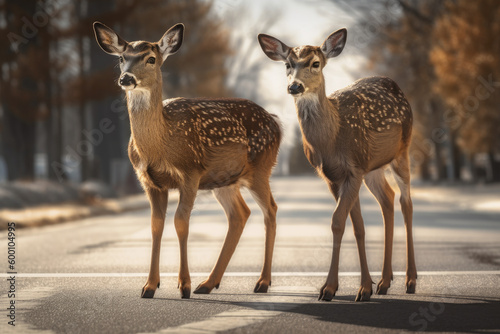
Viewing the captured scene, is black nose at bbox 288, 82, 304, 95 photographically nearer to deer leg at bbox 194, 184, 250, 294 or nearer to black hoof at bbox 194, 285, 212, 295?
deer leg at bbox 194, 184, 250, 294

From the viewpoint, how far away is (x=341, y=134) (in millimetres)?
8781

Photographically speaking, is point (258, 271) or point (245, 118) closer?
point (245, 118)

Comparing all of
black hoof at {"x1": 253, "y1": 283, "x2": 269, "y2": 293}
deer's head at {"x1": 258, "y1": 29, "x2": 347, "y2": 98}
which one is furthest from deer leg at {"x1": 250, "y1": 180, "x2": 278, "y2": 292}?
deer's head at {"x1": 258, "y1": 29, "x2": 347, "y2": 98}

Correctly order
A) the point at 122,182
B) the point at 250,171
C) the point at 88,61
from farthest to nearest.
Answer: the point at 122,182 → the point at 88,61 → the point at 250,171

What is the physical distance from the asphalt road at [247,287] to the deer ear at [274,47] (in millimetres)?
2398

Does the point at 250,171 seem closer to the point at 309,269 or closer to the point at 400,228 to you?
the point at 309,269

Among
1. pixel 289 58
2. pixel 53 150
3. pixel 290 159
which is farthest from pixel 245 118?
pixel 290 159

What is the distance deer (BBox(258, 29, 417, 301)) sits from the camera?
8516 millimetres

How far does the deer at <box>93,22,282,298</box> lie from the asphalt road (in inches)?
24.0

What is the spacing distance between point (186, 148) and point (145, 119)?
0.54 m

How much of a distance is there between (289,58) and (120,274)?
13.5 feet

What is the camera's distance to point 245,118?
31.8 feet

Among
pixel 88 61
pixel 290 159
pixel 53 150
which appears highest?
pixel 88 61

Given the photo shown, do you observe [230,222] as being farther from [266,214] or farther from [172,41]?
[172,41]
